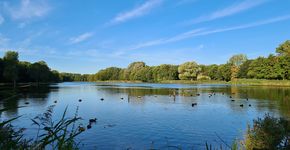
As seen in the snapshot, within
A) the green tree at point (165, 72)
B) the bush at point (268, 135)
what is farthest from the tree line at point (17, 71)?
the bush at point (268, 135)

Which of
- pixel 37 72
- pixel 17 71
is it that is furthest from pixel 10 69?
pixel 37 72

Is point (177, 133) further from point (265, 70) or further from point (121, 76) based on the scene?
point (121, 76)

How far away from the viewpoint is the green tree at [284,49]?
100562 mm

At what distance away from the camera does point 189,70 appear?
13762cm

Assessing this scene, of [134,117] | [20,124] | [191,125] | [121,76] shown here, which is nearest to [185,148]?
[191,125]

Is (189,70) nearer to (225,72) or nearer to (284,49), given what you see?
(225,72)

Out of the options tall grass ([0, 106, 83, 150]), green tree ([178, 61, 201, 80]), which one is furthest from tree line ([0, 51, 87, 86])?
tall grass ([0, 106, 83, 150])

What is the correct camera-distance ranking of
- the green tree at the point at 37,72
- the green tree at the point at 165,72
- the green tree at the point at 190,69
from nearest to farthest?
the green tree at the point at 37,72, the green tree at the point at 190,69, the green tree at the point at 165,72

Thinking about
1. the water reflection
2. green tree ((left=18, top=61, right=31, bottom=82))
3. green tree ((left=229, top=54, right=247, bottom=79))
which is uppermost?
green tree ((left=229, top=54, right=247, bottom=79))

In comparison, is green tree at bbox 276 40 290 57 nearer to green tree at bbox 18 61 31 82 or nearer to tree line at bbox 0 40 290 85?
tree line at bbox 0 40 290 85

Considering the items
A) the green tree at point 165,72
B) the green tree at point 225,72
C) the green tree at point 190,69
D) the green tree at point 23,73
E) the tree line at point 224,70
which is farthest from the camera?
the green tree at point 165,72

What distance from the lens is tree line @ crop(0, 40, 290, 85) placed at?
97631mm

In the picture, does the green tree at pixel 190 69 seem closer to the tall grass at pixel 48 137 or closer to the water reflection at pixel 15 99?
the water reflection at pixel 15 99

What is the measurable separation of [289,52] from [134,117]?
90472 millimetres
